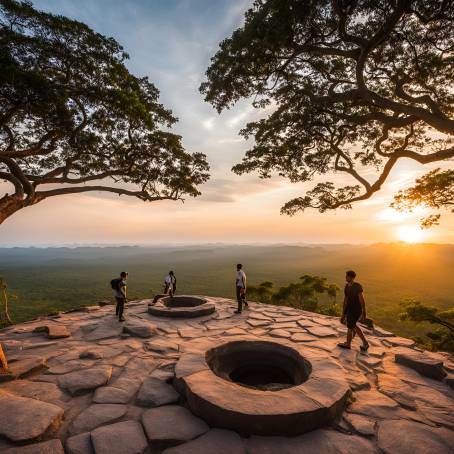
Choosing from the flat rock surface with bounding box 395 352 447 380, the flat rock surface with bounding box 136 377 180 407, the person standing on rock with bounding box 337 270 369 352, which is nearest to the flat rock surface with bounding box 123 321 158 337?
the flat rock surface with bounding box 136 377 180 407

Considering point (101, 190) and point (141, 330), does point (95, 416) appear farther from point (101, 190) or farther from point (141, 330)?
point (101, 190)

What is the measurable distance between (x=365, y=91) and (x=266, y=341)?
674cm

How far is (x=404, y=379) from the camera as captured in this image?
15.6 ft

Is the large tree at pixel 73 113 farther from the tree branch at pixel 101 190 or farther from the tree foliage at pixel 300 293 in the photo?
the tree foliage at pixel 300 293

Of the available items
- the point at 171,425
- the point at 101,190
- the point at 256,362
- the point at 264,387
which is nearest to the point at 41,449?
the point at 171,425

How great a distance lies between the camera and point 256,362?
223 inches

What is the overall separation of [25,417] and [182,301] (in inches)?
295

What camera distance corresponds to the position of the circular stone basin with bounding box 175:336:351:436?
314 centimetres

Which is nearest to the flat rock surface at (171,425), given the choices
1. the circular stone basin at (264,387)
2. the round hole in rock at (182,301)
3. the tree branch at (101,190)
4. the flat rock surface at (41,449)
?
the circular stone basin at (264,387)

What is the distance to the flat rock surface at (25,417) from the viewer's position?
2.89 meters

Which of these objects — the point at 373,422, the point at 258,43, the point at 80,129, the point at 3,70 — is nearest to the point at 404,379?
the point at 373,422

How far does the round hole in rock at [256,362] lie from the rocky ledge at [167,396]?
0.23 m

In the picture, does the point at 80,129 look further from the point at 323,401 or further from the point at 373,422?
the point at 373,422

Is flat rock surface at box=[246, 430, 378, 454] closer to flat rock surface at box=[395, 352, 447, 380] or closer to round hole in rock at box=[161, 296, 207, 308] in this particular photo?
flat rock surface at box=[395, 352, 447, 380]
